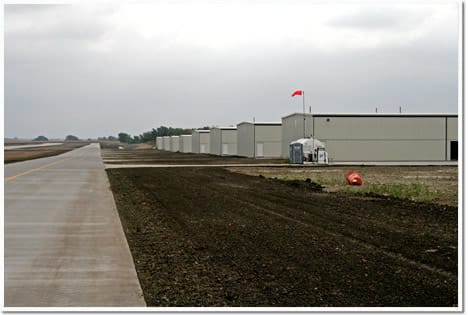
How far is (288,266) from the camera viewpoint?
9.07m

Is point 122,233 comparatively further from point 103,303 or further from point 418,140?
point 418,140

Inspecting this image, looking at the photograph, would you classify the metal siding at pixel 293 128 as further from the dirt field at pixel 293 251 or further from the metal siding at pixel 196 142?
the metal siding at pixel 196 142

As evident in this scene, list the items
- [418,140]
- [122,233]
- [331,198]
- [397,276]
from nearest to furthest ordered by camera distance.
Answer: [397,276] → [122,233] → [331,198] → [418,140]

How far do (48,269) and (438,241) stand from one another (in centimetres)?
726

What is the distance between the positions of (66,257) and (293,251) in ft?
12.7

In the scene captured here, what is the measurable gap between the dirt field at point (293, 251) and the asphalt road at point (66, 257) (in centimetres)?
38

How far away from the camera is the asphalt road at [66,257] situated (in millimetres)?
7176

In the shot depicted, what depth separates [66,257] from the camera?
Result: 9.61 metres

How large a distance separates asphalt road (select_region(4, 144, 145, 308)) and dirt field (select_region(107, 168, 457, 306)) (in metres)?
0.38

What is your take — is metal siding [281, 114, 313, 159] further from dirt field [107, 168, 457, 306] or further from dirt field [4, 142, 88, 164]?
dirt field [107, 168, 457, 306]

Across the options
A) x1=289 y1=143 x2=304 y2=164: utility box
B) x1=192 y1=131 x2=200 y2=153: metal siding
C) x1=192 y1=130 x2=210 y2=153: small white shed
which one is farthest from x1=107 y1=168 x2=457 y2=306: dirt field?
x1=192 y1=131 x2=200 y2=153: metal siding

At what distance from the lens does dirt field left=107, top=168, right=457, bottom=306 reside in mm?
7383

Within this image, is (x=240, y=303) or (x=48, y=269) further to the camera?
(x=48, y=269)
